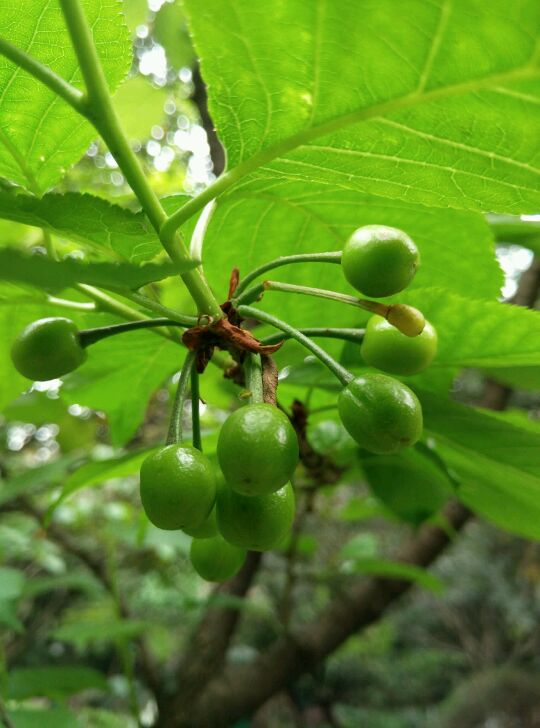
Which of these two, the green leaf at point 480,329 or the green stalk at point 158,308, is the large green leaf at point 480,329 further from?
the green stalk at point 158,308

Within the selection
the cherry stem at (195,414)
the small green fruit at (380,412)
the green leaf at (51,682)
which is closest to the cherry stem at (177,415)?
the cherry stem at (195,414)

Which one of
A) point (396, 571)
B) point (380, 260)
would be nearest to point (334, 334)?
point (380, 260)

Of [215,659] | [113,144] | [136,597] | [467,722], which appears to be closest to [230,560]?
[113,144]

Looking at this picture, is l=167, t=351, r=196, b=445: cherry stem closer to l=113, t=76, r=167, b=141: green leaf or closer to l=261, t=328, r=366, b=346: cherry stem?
l=261, t=328, r=366, b=346: cherry stem

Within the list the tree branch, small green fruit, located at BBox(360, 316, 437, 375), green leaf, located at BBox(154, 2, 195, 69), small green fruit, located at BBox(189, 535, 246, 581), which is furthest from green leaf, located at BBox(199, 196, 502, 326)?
green leaf, located at BBox(154, 2, 195, 69)

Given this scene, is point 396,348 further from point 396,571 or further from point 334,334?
point 396,571
